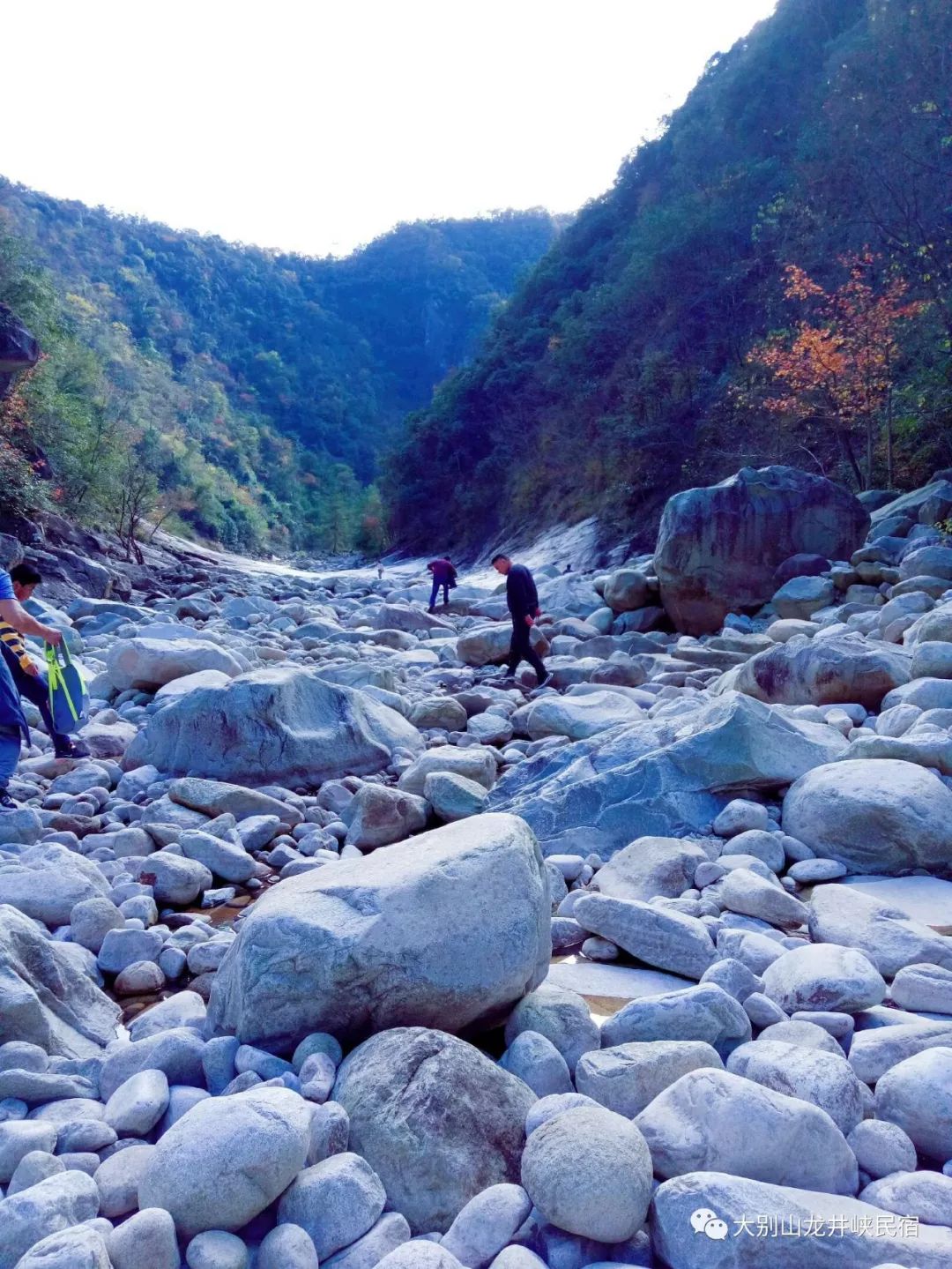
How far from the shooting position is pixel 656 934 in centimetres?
290

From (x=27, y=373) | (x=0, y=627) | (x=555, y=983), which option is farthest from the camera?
(x=27, y=373)

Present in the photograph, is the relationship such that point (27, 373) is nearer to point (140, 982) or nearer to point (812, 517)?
point (812, 517)

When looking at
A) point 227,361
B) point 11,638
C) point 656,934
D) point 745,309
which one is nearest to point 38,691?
point 11,638

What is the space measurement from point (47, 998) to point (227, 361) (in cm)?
7826

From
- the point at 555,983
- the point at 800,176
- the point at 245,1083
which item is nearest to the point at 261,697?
the point at 555,983

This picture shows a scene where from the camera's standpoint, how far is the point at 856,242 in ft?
62.3

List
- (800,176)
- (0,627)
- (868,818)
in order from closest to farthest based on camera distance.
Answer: (868,818) → (0,627) → (800,176)

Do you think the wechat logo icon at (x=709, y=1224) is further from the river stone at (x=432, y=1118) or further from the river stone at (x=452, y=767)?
the river stone at (x=452, y=767)

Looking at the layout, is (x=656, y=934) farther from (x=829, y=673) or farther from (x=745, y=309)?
(x=745, y=309)

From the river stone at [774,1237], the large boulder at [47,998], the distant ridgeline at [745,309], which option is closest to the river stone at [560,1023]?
the river stone at [774,1237]

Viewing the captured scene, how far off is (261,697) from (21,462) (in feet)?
50.2

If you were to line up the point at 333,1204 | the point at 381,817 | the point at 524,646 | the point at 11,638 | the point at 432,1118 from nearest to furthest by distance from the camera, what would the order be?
1. the point at 333,1204
2. the point at 432,1118
3. the point at 381,817
4. the point at 11,638
5. the point at 524,646

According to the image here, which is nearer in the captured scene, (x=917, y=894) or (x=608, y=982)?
(x=608, y=982)

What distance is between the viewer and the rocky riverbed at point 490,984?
5.60ft
